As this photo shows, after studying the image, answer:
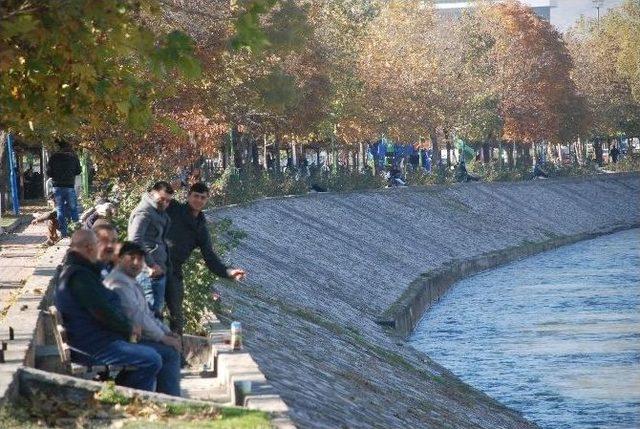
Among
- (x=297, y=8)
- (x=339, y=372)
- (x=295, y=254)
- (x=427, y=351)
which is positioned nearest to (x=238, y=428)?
(x=339, y=372)

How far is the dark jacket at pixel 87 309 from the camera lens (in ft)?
42.5

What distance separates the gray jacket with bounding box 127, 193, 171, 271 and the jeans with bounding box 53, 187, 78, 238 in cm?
1226

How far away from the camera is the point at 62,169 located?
29.0m

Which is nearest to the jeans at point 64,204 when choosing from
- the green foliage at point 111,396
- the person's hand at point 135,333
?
the person's hand at point 135,333

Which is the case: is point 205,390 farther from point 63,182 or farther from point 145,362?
point 63,182

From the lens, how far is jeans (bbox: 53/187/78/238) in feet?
94.4

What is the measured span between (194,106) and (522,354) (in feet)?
32.8

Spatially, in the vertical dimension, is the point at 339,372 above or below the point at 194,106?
below

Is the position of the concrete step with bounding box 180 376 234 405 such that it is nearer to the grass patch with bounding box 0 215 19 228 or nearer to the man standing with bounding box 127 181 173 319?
the man standing with bounding box 127 181 173 319

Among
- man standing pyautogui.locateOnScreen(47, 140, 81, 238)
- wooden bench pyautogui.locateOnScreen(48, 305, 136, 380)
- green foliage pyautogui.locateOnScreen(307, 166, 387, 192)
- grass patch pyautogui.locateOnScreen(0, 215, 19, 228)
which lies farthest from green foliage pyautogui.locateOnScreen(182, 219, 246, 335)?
green foliage pyautogui.locateOnScreen(307, 166, 387, 192)

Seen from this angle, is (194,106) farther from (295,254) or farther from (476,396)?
(476,396)

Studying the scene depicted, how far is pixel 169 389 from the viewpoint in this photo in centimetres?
1390

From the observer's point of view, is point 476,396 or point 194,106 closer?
point 476,396

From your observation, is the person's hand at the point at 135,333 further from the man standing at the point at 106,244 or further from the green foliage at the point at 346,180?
the green foliage at the point at 346,180
